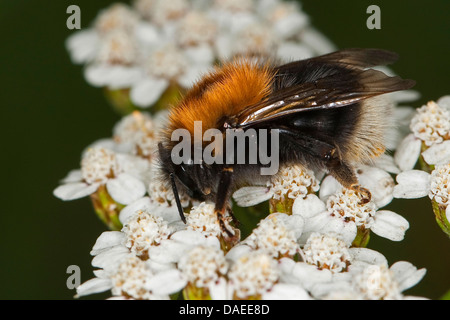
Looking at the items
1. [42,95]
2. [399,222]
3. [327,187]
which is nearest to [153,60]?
[42,95]

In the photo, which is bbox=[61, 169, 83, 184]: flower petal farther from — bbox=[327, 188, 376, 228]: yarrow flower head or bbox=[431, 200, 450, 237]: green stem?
bbox=[431, 200, 450, 237]: green stem

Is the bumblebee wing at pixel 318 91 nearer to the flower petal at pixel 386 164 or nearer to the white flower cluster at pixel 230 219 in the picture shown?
the white flower cluster at pixel 230 219

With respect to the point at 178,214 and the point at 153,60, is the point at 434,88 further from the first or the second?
the point at 178,214

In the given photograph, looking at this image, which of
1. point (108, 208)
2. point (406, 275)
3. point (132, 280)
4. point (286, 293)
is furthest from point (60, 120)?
point (406, 275)

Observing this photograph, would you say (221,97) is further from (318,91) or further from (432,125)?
(432,125)

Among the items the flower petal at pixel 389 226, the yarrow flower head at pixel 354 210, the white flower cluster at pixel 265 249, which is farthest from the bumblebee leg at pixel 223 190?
the flower petal at pixel 389 226
